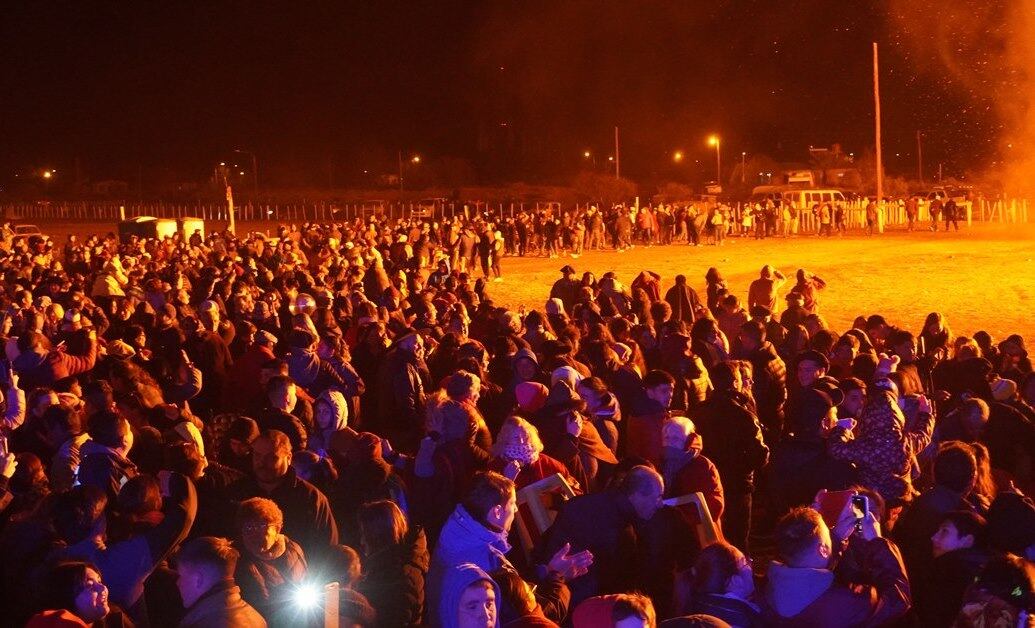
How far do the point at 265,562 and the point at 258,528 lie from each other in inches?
5.2

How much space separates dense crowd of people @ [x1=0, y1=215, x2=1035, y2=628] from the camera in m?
3.88

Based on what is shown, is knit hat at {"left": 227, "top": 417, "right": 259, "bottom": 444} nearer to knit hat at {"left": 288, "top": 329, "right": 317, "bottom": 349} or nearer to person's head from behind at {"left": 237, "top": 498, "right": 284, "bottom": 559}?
person's head from behind at {"left": 237, "top": 498, "right": 284, "bottom": 559}

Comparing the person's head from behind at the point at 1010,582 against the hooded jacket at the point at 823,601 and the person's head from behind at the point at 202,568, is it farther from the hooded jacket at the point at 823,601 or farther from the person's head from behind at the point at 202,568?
the person's head from behind at the point at 202,568

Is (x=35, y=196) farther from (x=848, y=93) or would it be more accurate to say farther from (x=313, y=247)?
(x=313, y=247)

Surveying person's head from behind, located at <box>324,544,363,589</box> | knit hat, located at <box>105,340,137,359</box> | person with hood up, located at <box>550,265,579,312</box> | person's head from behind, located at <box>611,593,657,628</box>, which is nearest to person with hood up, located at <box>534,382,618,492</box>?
person's head from behind, located at <box>324,544,363,589</box>

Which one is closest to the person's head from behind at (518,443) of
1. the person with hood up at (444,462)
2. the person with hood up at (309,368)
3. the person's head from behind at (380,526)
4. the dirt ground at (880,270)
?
the person with hood up at (444,462)

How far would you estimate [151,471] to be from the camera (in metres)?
5.71

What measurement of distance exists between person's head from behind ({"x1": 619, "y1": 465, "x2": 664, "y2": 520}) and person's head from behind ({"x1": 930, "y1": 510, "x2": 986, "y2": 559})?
1.09 meters

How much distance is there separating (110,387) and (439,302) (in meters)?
5.90

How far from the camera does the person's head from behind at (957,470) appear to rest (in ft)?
15.8

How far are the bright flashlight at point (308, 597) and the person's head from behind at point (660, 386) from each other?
9.52 ft

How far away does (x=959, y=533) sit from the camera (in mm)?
4297

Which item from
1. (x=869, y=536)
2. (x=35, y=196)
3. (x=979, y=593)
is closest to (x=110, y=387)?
(x=869, y=536)

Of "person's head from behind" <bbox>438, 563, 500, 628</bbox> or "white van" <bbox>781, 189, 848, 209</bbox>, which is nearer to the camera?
"person's head from behind" <bbox>438, 563, 500, 628</bbox>
